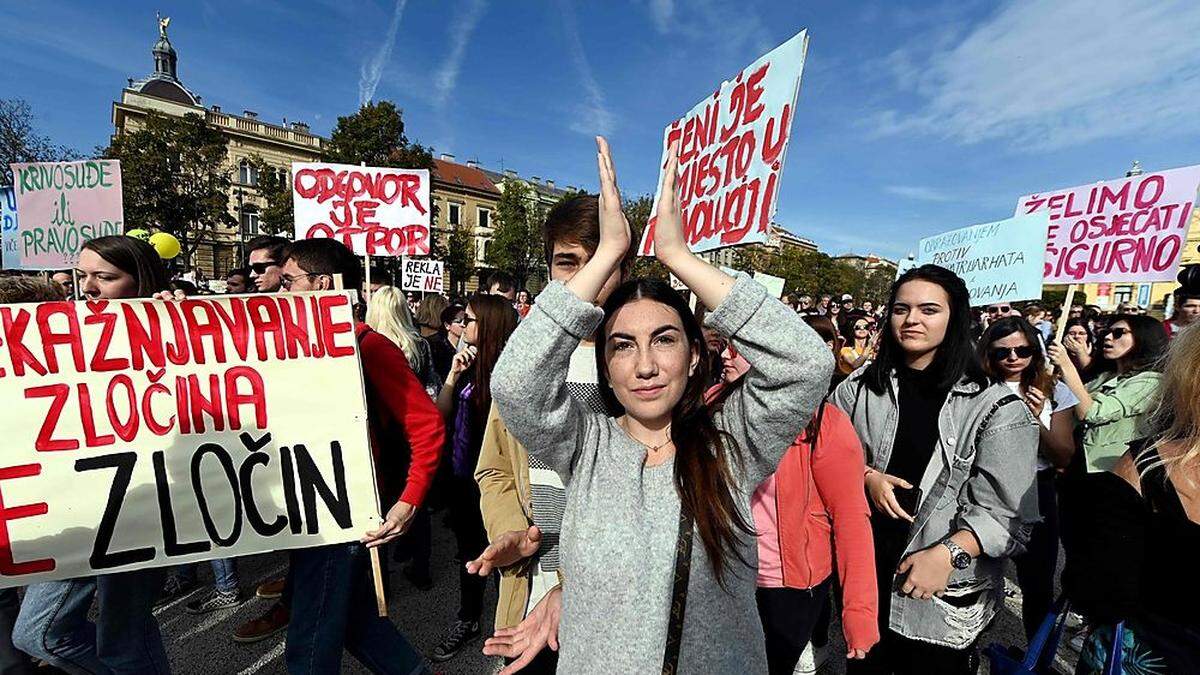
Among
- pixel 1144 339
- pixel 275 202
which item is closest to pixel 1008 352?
pixel 1144 339

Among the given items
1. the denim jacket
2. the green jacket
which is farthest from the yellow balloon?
the green jacket

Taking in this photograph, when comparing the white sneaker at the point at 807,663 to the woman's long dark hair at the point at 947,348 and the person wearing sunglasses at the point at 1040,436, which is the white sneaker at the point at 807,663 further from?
the person wearing sunglasses at the point at 1040,436

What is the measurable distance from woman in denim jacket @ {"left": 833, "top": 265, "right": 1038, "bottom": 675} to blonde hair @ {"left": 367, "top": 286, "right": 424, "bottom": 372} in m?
2.83

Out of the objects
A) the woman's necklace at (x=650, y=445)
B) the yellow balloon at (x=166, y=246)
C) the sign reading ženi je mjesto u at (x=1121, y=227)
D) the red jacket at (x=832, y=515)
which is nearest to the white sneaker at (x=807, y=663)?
the red jacket at (x=832, y=515)

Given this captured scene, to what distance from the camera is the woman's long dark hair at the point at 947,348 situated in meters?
2.03

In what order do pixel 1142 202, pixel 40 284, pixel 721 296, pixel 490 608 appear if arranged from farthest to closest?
pixel 1142 202, pixel 490 608, pixel 40 284, pixel 721 296

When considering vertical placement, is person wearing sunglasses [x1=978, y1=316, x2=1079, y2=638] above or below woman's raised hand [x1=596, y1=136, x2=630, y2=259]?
below

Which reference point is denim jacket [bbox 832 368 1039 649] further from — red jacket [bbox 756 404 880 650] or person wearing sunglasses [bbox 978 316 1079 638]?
person wearing sunglasses [bbox 978 316 1079 638]

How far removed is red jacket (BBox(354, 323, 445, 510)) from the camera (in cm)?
211

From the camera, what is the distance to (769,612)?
1.81 m

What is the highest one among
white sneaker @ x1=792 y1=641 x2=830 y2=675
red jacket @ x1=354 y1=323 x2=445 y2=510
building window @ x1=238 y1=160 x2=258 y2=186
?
building window @ x1=238 y1=160 x2=258 y2=186

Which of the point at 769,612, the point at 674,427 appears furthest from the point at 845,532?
the point at 674,427

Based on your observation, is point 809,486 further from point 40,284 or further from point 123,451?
point 40,284

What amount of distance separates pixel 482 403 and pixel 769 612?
5.42ft
